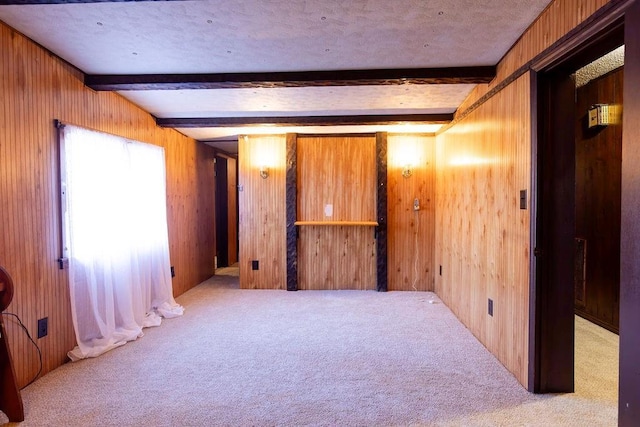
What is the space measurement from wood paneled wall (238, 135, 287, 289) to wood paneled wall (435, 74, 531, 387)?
2.28m

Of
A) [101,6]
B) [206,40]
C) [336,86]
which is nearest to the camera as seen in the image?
[101,6]

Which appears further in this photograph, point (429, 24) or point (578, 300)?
point (578, 300)

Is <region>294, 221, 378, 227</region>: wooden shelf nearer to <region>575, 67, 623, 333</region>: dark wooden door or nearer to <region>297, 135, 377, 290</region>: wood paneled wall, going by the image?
<region>297, 135, 377, 290</region>: wood paneled wall

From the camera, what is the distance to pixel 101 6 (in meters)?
1.92

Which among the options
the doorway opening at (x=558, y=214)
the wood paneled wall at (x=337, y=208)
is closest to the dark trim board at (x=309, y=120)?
the wood paneled wall at (x=337, y=208)

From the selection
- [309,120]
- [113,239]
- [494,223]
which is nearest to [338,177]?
[309,120]

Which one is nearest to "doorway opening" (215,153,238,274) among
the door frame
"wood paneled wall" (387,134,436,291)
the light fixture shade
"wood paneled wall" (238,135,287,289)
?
"wood paneled wall" (238,135,287,289)

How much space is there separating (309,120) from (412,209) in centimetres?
190

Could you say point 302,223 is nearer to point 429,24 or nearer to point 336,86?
point 336,86

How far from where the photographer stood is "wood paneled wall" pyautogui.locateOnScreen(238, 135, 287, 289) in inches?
196

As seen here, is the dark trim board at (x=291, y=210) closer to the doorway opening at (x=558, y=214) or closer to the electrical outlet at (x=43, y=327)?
the electrical outlet at (x=43, y=327)

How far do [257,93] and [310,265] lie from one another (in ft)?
8.36

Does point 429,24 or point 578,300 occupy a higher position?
point 429,24

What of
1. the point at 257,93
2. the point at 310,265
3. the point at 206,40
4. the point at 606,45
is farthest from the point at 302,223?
the point at 606,45
